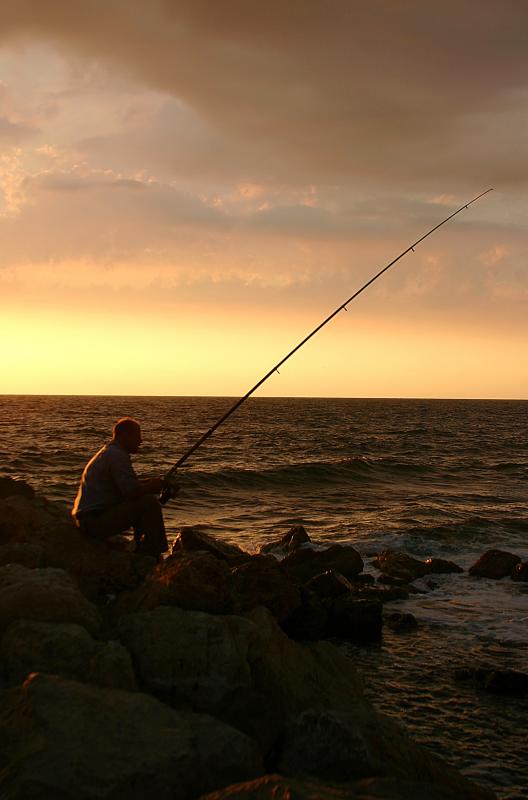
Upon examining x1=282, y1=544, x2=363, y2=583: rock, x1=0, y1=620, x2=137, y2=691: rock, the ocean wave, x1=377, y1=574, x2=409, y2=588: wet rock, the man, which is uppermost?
the man

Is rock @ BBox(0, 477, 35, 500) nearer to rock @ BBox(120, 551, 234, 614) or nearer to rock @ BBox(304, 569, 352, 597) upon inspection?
rock @ BBox(304, 569, 352, 597)

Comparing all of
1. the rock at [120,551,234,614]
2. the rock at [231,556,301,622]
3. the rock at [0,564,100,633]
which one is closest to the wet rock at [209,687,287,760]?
the rock at [120,551,234,614]

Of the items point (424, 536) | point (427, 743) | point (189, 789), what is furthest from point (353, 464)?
point (189, 789)

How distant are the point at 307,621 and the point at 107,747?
Answer: 376 centimetres

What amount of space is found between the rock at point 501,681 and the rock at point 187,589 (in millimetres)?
2213

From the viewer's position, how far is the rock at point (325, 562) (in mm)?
9156

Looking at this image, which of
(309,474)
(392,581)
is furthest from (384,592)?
(309,474)

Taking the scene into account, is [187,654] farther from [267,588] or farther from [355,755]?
[267,588]

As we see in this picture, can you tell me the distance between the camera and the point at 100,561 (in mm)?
6680

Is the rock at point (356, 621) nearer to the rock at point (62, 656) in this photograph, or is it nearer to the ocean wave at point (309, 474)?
the rock at point (62, 656)

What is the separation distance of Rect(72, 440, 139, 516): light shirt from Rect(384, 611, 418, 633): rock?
10.1 feet

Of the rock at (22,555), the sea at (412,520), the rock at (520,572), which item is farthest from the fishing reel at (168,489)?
the rock at (520,572)

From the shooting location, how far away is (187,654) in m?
4.35

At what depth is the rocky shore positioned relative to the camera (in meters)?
3.12
